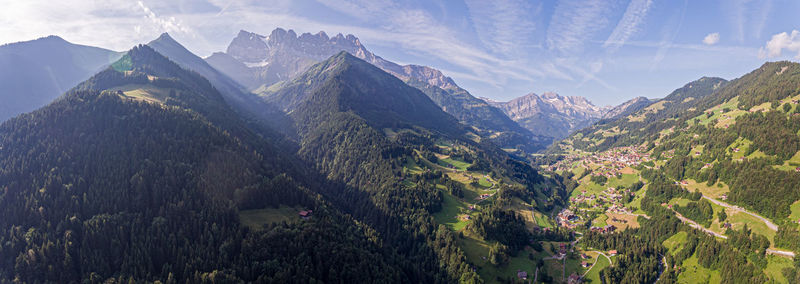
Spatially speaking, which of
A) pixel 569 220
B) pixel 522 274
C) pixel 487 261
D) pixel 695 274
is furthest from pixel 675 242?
pixel 487 261

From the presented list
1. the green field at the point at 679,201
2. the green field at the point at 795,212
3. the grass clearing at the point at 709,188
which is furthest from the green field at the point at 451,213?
the grass clearing at the point at 709,188

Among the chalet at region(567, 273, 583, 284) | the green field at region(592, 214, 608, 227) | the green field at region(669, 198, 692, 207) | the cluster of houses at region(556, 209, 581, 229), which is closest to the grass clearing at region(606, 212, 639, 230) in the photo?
the green field at region(592, 214, 608, 227)

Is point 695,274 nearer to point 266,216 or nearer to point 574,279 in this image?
point 574,279

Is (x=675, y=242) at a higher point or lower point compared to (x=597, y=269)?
higher

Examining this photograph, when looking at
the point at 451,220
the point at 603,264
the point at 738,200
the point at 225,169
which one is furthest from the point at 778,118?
Result: the point at 225,169

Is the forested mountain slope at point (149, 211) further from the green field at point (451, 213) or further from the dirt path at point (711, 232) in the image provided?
the dirt path at point (711, 232)
